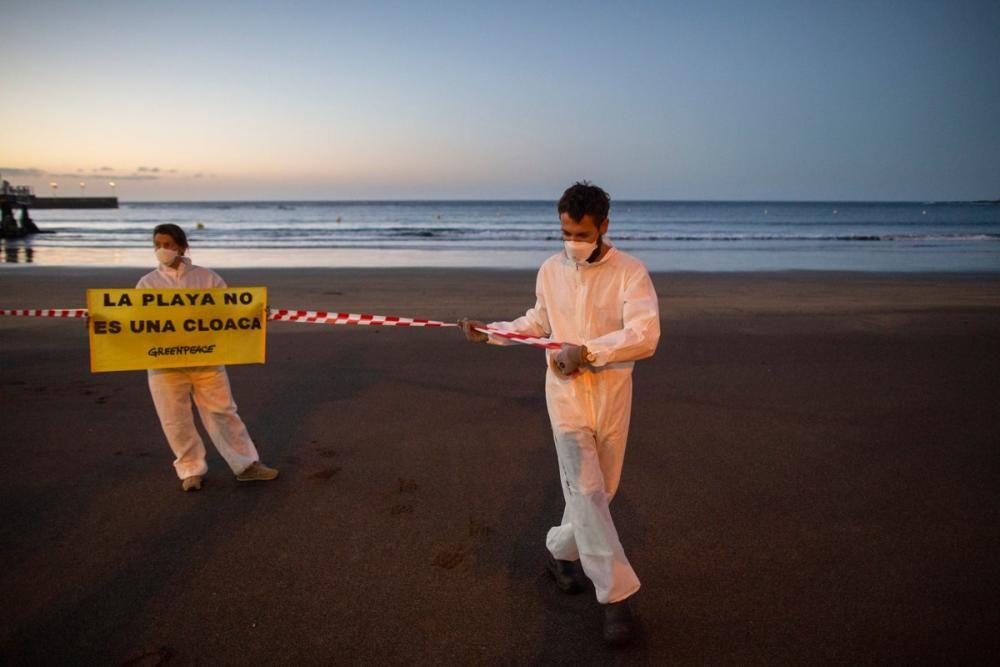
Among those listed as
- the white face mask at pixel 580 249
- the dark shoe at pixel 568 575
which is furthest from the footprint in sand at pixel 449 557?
the white face mask at pixel 580 249

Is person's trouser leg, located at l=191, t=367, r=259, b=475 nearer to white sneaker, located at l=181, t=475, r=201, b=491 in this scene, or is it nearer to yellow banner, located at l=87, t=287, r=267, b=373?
yellow banner, located at l=87, t=287, r=267, b=373

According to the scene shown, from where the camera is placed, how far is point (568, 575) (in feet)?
10.4

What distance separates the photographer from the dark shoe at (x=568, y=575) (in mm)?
3143

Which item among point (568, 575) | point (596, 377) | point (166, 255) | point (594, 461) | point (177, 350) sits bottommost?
point (568, 575)

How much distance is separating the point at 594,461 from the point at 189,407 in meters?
3.08

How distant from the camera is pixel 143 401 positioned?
6078mm

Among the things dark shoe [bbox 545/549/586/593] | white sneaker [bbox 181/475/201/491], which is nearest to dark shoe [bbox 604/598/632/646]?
dark shoe [bbox 545/549/586/593]

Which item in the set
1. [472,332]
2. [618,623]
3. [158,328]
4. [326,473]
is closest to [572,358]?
[472,332]

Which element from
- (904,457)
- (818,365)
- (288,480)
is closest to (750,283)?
(818,365)

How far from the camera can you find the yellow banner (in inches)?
164

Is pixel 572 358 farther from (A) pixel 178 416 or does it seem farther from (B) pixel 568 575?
(A) pixel 178 416

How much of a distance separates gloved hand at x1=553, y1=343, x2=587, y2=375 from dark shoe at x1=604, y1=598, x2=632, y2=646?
1131 mm

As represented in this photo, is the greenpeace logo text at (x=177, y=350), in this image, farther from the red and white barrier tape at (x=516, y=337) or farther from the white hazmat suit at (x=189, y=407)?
the red and white barrier tape at (x=516, y=337)

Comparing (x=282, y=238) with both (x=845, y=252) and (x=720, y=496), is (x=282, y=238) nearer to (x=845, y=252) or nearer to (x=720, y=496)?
(x=845, y=252)
